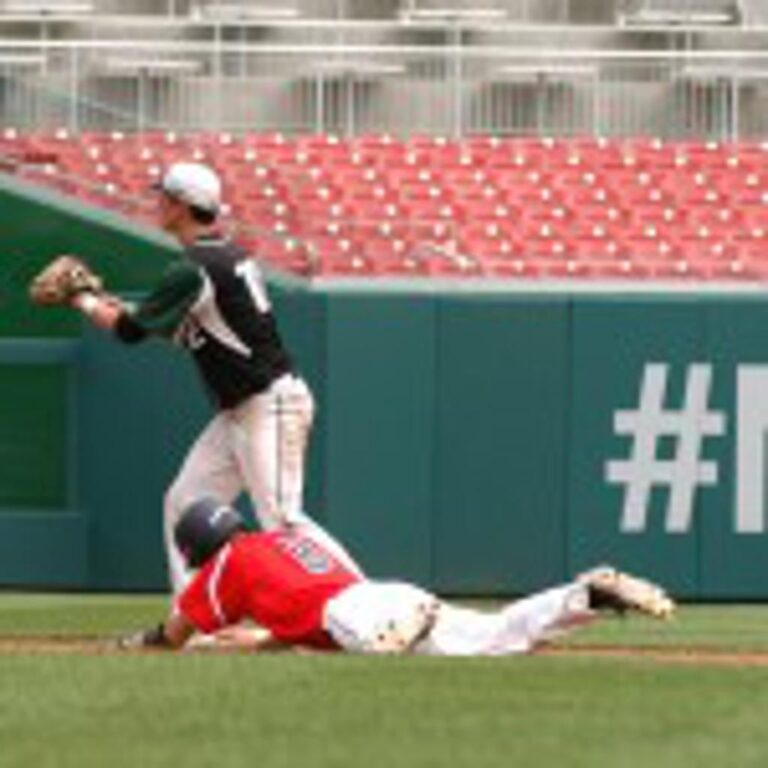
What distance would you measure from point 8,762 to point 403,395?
34.1 ft

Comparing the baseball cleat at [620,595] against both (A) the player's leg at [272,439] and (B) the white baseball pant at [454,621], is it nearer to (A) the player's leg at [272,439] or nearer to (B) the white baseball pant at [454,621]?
(B) the white baseball pant at [454,621]

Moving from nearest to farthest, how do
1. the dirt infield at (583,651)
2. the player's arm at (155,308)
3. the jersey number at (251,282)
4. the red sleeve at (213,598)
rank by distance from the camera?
the red sleeve at (213,598)
the dirt infield at (583,651)
the player's arm at (155,308)
the jersey number at (251,282)

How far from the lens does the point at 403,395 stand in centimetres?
1894

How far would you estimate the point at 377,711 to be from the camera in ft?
32.0

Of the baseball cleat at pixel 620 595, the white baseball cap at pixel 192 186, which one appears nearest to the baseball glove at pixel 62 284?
Result: the white baseball cap at pixel 192 186

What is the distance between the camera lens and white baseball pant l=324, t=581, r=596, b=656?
11.7 m

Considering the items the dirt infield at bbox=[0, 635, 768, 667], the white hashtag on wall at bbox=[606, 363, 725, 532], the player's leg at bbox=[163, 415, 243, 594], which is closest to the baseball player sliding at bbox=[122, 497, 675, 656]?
the dirt infield at bbox=[0, 635, 768, 667]

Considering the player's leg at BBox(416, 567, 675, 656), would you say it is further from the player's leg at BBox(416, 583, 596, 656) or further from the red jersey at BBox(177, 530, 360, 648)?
the red jersey at BBox(177, 530, 360, 648)

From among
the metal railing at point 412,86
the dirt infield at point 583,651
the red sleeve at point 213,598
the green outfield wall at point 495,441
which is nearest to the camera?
the red sleeve at point 213,598

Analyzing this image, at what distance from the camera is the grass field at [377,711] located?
8.77 metres

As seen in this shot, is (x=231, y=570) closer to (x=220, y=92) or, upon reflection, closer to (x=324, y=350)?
(x=324, y=350)

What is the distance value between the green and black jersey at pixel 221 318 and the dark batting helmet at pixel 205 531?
1504mm

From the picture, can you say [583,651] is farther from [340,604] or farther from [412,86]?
[412,86]

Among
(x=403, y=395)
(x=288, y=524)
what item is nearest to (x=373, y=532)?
(x=403, y=395)
